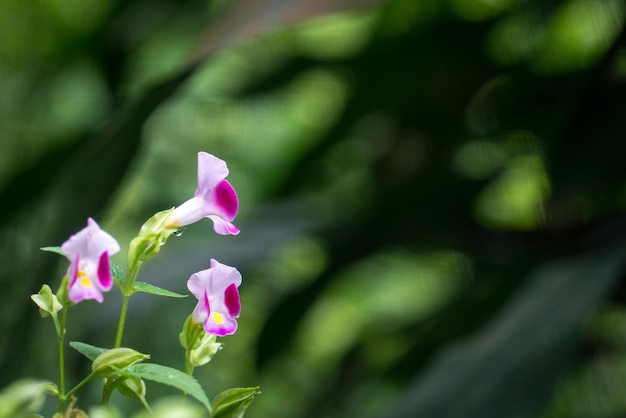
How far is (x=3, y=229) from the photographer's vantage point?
0.93m

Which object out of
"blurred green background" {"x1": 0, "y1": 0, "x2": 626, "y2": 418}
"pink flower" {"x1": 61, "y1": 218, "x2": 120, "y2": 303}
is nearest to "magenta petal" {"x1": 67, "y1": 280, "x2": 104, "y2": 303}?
"pink flower" {"x1": 61, "y1": 218, "x2": 120, "y2": 303}

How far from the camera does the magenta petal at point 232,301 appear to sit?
234mm

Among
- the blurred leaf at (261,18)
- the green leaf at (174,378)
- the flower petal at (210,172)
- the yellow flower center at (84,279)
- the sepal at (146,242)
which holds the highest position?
the blurred leaf at (261,18)

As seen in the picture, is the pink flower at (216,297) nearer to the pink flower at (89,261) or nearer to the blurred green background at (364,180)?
the pink flower at (89,261)

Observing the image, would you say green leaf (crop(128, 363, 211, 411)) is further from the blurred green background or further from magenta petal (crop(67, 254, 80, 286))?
the blurred green background

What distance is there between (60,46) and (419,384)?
2.45ft

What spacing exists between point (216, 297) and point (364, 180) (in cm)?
80

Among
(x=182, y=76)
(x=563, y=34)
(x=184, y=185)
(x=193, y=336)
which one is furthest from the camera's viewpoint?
(x=184, y=185)

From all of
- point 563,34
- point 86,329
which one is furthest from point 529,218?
point 86,329

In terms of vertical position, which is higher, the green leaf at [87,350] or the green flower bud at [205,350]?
the green leaf at [87,350]

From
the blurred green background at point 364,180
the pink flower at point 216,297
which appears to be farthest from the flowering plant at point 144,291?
the blurred green background at point 364,180

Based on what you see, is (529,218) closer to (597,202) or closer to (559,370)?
(597,202)

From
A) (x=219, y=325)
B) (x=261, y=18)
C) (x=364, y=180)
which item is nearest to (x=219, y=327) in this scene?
(x=219, y=325)

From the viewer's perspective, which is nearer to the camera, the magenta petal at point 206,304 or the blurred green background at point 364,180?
the magenta petal at point 206,304
